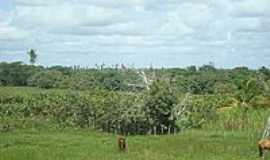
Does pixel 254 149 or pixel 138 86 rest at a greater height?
pixel 138 86

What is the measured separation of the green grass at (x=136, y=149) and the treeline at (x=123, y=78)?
544 inches

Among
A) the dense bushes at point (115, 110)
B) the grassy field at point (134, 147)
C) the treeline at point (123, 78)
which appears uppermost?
the treeline at point (123, 78)

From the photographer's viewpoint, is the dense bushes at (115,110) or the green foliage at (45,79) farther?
the green foliage at (45,79)

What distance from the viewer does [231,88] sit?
2830 inches

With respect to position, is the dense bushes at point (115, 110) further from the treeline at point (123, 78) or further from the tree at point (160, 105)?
the treeline at point (123, 78)

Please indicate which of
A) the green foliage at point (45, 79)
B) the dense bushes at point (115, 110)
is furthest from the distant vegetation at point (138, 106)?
the green foliage at point (45, 79)

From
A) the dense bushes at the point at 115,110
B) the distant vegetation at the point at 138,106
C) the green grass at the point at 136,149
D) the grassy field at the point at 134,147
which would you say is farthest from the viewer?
→ the distant vegetation at the point at 138,106

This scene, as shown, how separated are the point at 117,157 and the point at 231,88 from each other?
4698 centimetres

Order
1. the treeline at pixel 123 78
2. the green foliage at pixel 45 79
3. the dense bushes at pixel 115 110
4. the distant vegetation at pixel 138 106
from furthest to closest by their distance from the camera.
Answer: the green foliage at pixel 45 79 < the treeline at pixel 123 78 < the distant vegetation at pixel 138 106 < the dense bushes at pixel 115 110

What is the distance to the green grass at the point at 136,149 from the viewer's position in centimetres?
2708

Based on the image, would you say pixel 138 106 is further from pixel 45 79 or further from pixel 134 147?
pixel 45 79

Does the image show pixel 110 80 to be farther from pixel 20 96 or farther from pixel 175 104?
pixel 175 104

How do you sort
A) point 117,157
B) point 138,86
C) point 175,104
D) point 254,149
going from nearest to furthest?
1. point 117,157
2. point 254,149
3. point 175,104
4. point 138,86

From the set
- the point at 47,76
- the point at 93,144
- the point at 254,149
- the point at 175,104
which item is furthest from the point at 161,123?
the point at 47,76
